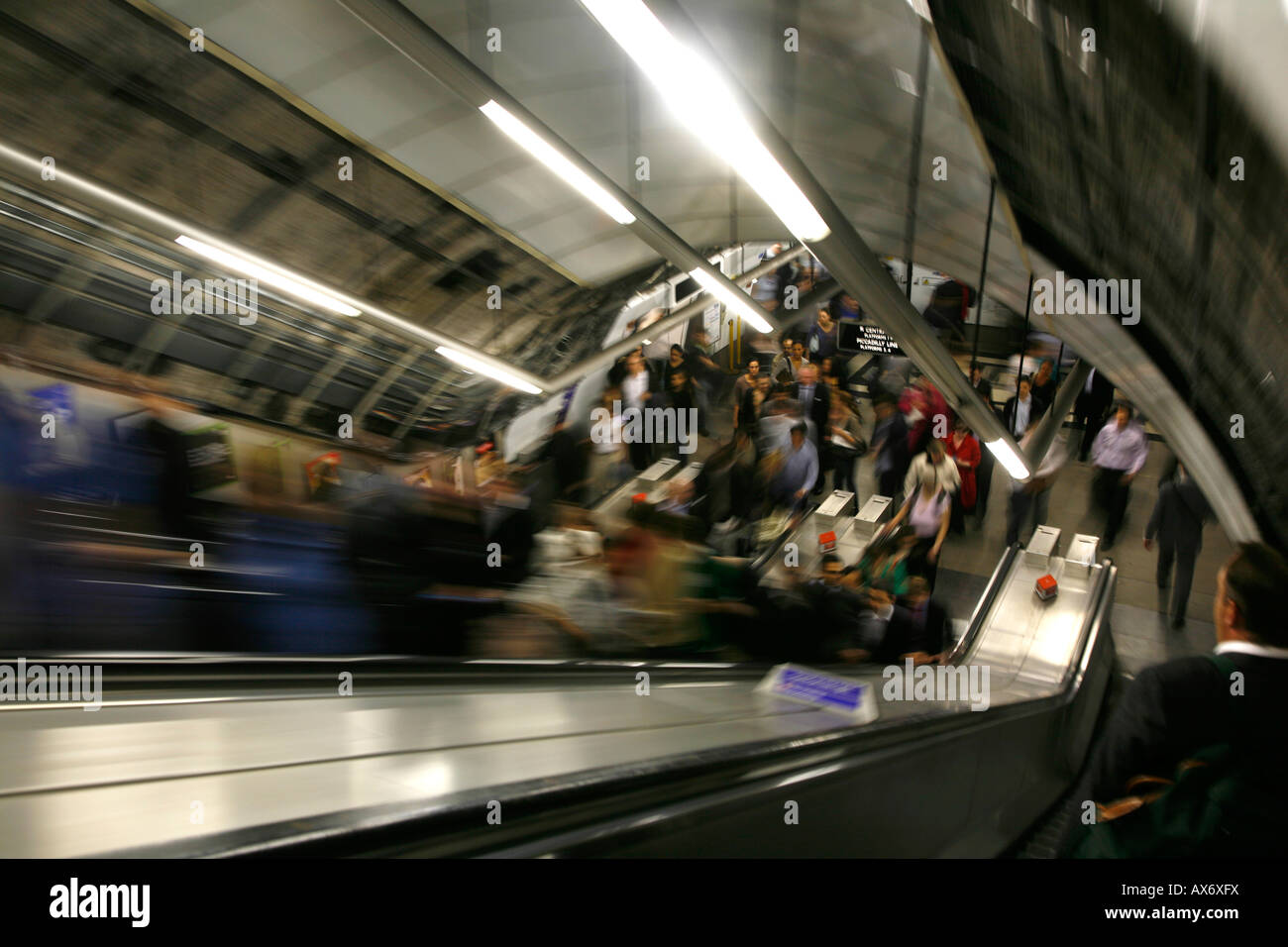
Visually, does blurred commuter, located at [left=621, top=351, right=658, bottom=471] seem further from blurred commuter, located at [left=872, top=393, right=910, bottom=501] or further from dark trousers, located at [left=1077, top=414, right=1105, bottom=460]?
dark trousers, located at [left=1077, top=414, right=1105, bottom=460]

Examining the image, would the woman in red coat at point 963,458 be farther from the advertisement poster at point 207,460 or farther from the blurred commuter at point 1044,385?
the advertisement poster at point 207,460

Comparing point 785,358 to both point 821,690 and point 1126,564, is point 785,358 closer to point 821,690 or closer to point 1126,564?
point 1126,564

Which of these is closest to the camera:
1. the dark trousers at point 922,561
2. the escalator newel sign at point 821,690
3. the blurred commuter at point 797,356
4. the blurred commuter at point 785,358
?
the escalator newel sign at point 821,690

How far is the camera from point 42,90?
5.85 meters

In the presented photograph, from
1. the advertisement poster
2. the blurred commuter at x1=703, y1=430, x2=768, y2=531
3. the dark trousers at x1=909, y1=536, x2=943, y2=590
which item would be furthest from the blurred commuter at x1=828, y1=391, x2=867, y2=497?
the advertisement poster

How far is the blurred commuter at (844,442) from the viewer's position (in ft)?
29.3

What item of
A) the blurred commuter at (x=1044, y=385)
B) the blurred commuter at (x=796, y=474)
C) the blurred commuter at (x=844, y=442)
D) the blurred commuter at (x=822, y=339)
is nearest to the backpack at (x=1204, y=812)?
the blurred commuter at (x=796, y=474)

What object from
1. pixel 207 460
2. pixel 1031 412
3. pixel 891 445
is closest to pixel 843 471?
pixel 891 445

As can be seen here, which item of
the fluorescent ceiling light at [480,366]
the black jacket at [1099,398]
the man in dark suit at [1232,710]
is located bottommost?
the man in dark suit at [1232,710]

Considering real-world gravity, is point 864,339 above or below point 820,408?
above

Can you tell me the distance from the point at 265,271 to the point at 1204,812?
488 centimetres

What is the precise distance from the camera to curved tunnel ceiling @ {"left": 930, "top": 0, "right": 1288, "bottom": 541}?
329 centimetres

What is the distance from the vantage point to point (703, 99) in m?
2.71

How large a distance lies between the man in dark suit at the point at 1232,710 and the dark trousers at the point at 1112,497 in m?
6.94
